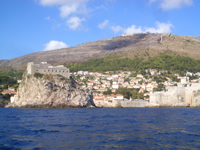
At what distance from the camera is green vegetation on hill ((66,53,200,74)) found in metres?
108

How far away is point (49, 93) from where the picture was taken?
51688 millimetres

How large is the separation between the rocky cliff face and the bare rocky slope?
251ft

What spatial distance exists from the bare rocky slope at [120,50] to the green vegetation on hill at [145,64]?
27.8 feet

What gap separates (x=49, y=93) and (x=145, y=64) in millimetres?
67704

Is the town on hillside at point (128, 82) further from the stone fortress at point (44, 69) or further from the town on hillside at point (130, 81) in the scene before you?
the stone fortress at point (44, 69)

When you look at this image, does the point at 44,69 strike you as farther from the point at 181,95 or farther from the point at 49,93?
the point at 181,95

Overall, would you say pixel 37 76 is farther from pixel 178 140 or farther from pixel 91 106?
pixel 178 140

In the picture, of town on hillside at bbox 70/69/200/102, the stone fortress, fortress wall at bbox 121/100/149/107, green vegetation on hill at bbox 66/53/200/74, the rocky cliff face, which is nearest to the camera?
the rocky cliff face

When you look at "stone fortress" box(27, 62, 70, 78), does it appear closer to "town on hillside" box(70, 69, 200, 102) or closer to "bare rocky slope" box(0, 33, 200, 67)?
"town on hillside" box(70, 69, 200, 102)

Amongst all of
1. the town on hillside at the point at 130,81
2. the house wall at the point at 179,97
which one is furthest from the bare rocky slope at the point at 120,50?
the house wall at the point at 179,97

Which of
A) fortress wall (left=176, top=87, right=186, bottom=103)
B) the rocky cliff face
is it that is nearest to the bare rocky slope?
fortress wall (left=176, top=87, right=186, bottom=103)

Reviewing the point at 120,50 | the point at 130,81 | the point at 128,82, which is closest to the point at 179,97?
the point at 128,82

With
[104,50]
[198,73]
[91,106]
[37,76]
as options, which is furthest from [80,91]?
[104,50]

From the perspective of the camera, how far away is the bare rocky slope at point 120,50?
440ft
